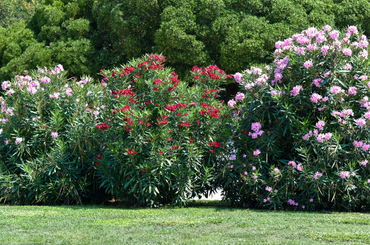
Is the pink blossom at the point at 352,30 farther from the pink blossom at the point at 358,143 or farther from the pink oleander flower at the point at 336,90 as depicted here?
the pink blossom at the point at 358,143

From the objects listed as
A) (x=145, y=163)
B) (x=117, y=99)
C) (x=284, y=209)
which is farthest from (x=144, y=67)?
(x=284, y=209)

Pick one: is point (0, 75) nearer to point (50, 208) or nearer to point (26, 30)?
point (26, 30)

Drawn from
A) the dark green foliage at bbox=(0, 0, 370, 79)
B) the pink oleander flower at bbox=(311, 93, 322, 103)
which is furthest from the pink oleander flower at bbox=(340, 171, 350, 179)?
the dark green foliage at bbox=(0, 0, 370, 79)

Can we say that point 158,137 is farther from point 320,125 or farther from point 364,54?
point 364,54

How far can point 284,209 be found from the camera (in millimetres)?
7293

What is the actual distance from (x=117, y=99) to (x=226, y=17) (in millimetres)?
10908

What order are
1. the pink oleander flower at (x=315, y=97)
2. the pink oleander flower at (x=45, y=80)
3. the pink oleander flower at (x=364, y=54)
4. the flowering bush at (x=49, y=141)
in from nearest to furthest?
1. the pink oleander flower at (x=315, y=97)
2. the pink oleander flower at (x=364, y=54)
3. the flowering bush at (x=49, y=141)
4. the pink oleander flower at (x=45, y=80)

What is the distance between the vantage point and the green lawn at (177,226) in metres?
5.14

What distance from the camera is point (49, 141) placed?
8.16m

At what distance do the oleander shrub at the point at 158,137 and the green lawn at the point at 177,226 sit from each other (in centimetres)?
49

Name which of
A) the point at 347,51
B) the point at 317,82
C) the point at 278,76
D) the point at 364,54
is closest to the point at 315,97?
the point at 317,82

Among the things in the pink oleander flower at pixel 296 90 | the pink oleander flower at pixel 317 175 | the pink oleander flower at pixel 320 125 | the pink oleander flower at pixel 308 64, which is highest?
the pink oleander flower at pixel 308 64

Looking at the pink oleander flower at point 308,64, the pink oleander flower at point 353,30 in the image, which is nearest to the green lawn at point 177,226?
the pink oleander flower at point 308,64

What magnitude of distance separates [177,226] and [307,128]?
2.67 metres
